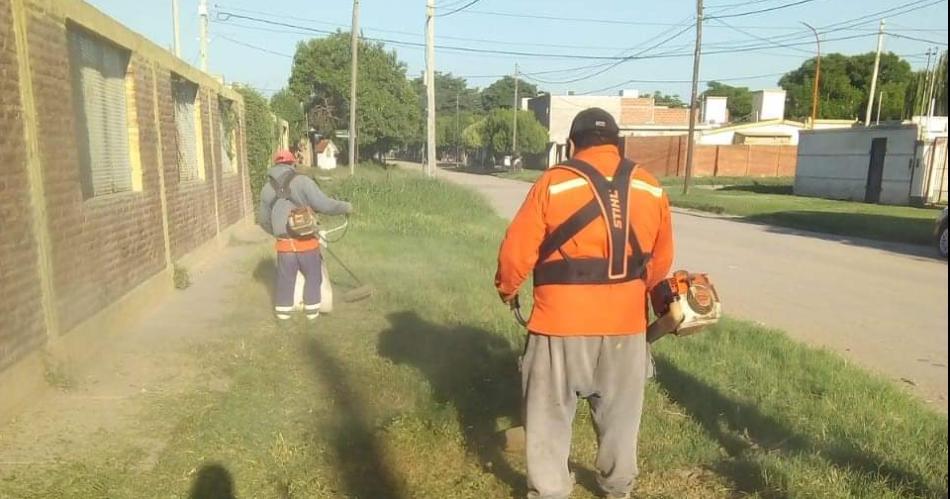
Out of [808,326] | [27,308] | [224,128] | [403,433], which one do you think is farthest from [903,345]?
[224,128]

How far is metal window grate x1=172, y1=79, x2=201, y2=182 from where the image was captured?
9836mm

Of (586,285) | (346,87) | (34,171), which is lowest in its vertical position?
(586,285)

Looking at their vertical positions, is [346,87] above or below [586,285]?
above

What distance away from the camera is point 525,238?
297cm

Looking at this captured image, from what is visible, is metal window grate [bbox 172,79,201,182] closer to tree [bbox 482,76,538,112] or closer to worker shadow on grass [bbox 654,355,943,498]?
worker shadow on grass [bbox 654,355,943,498]

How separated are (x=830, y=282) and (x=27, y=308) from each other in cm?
907

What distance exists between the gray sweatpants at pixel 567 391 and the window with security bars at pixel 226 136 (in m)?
11.0

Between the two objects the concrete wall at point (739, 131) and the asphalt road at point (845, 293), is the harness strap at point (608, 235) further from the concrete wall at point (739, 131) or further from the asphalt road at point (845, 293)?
the concrete wall at point (739, 131)

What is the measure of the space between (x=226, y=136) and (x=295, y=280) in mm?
8078

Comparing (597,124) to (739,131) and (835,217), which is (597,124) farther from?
(739,131)

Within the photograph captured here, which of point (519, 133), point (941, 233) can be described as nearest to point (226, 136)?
point (941, 233)

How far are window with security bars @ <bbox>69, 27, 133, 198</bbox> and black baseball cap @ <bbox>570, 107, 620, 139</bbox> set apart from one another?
471 cm

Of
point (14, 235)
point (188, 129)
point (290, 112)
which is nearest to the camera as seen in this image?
point (14, 235)

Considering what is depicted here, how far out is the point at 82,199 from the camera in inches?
227
